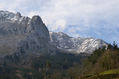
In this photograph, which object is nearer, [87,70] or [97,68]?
[97,68]

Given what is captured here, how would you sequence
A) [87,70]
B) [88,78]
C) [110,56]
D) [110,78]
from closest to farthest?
[110,78] → [88,78] → [110,56] → [87,70]

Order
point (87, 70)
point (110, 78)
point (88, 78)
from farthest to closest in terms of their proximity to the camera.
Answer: point (87, 70) → point (88, 78) → point (110, 78)

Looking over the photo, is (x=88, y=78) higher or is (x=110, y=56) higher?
(x=110, y=56)

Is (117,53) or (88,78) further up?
(117,53)

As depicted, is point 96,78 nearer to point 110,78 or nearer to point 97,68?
point 110,78

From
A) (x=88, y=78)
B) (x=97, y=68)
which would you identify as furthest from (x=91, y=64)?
(x=88, y=78)

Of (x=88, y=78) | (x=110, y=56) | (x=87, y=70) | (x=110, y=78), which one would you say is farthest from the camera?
(x=87, y=70)

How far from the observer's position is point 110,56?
172 meters

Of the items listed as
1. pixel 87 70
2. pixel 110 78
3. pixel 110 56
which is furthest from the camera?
pixel 87 70

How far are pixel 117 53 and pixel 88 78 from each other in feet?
154

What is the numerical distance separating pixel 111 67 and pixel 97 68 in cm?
977

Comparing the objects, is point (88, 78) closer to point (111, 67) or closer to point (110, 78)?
point (110, 78)

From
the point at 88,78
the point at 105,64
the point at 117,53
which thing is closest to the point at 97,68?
the point at 105,64

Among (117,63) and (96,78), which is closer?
(96,78)
